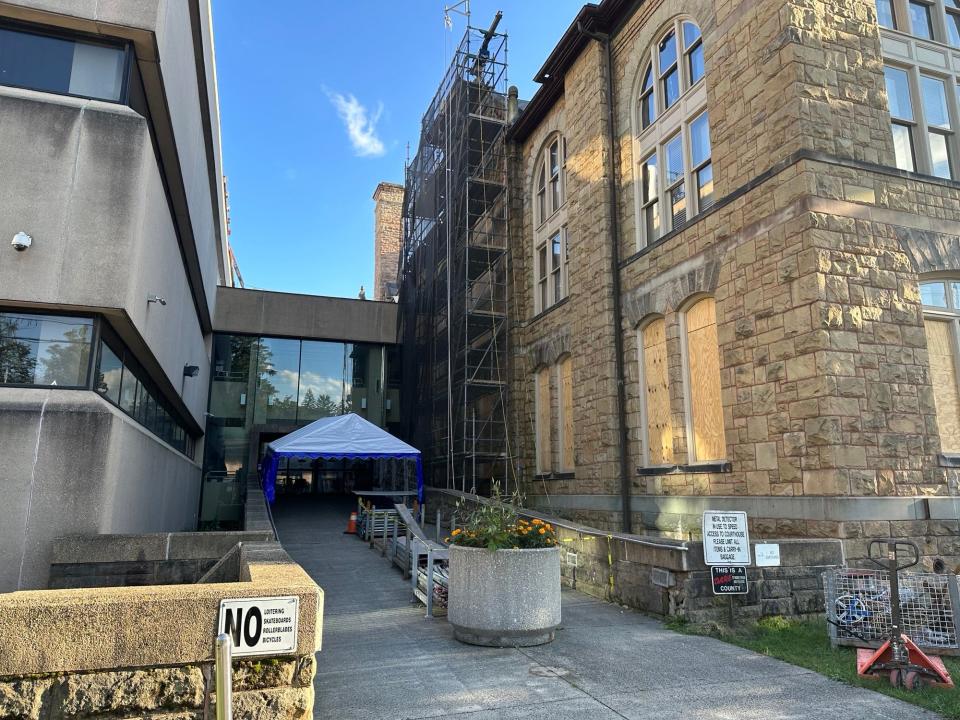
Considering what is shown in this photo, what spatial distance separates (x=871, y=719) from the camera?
193 inches

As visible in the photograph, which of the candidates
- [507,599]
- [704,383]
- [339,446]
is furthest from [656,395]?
[339,446]

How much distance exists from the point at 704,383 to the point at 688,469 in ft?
5.27

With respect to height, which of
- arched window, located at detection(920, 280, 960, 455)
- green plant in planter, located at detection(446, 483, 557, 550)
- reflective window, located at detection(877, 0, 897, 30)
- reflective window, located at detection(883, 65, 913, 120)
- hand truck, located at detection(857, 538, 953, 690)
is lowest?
hand truck, located at detection(857, 538, 953, 690)

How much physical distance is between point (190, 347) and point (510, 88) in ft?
44.1

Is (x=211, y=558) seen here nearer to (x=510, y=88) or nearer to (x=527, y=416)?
(x=527, y=416)

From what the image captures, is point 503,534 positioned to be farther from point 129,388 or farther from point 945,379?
point 945,379

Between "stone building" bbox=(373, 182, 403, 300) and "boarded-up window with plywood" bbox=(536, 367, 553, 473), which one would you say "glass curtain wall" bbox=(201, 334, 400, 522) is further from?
"stone building" bbox=(373, 182, 403, 300)

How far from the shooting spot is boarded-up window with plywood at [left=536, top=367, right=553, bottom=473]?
18359 millimetres

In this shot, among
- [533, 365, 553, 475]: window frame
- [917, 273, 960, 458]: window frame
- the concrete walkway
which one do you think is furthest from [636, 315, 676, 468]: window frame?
the concrete walkway

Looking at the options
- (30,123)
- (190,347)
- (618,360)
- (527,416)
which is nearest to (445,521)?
A: (527,416)

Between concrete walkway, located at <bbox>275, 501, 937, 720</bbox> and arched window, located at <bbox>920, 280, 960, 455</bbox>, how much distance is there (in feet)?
19.7

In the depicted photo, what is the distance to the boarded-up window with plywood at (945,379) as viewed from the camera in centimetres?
1007

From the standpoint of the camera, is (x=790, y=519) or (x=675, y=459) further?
(x=675, y=459)

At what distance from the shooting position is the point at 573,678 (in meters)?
5.84
